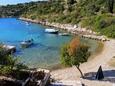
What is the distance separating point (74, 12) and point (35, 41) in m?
27.1

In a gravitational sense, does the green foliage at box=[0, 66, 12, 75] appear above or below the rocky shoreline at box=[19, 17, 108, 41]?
above

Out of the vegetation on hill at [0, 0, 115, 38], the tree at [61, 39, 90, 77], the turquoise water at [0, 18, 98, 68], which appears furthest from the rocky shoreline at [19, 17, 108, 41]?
the tree at [61, 39, 90, 77]

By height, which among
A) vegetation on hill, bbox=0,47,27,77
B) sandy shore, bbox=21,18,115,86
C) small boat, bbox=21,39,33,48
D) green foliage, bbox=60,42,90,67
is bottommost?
small boat, bbox=21,39,33,48

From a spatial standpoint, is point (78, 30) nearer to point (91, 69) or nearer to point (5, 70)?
point (91, 69)

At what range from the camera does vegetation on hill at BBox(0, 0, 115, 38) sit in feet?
288

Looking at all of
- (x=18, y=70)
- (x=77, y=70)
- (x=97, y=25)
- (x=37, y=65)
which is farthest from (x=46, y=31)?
(x=18, y=70)

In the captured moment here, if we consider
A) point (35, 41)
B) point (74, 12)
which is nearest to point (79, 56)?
point (35, 41)

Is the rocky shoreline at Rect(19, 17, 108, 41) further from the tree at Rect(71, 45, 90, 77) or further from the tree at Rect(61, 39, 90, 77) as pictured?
the tree at Rect(61, 39, 90, 77)

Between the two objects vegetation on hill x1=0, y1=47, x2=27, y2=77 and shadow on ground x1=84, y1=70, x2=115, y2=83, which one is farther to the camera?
shadow on ground x1=84, y1=70, x2=115, y2=83

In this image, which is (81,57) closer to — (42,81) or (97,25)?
(42,81)

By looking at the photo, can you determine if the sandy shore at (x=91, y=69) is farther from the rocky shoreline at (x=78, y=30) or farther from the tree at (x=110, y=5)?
the tree at (x=110, y=5)

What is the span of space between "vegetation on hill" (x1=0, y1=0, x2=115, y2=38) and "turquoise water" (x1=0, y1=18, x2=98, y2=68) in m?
5.48

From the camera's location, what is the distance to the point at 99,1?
109375 millimetres

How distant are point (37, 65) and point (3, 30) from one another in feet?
140
